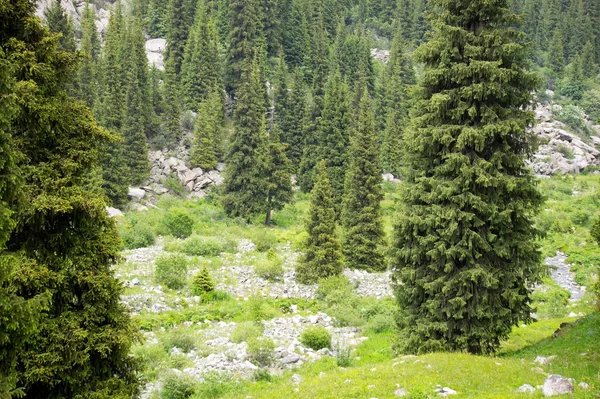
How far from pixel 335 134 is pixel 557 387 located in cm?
4774

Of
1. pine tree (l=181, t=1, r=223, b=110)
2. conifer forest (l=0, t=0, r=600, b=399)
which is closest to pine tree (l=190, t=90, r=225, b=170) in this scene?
conifer forest (l=0, t=0, r=600, b=399)

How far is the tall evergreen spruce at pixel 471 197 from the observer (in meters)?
14.9

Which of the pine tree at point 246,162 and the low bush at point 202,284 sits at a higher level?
the pine tree at point 246,162

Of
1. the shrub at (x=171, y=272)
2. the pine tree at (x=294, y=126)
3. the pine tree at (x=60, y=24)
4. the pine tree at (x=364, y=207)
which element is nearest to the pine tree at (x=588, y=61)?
the pine tree at (x=294, y=126)

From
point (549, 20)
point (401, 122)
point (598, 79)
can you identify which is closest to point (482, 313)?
point (401, 122)

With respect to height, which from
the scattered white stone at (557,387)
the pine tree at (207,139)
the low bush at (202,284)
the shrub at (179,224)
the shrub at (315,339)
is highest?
the pine tree at (207,139)

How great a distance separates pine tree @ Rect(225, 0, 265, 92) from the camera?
65.9 metres

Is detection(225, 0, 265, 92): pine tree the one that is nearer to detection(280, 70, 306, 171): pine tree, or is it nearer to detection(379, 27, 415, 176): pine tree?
detection(280, 70, 306, 171): pine tree

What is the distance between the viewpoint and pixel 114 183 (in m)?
47.5

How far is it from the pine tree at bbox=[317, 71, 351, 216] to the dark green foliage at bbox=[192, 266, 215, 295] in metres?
25.4

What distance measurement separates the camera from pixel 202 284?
2866 centimetres

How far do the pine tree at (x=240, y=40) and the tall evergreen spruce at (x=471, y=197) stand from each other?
52.6 m

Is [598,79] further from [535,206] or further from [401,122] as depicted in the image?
[535,206]

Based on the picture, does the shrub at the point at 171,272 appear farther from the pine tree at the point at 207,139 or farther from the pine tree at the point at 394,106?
the pine tree at the point at 394,106
